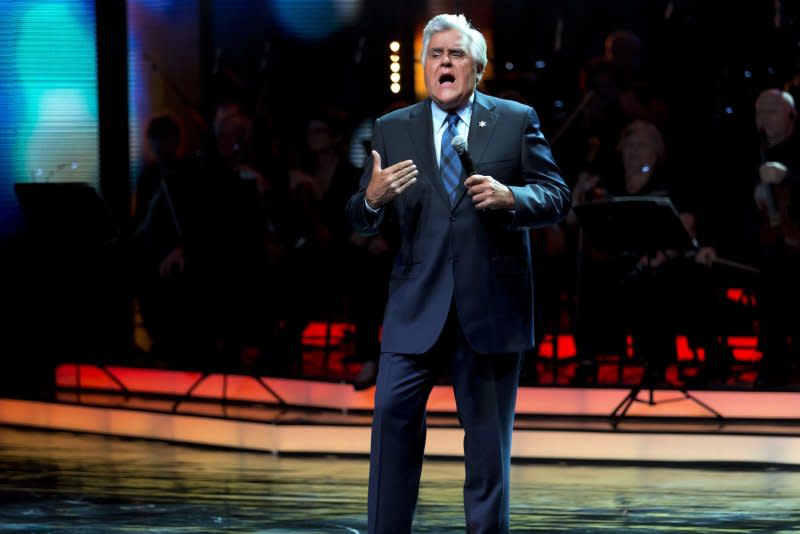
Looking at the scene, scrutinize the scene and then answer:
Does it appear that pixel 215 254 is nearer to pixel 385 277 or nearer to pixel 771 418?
pixel 385 277

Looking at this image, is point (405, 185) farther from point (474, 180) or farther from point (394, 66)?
point (394, 66)

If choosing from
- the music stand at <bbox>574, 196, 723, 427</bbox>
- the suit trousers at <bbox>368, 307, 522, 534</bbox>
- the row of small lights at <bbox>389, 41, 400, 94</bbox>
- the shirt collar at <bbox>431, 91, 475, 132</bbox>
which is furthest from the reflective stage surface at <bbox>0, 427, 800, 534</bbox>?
the row of small lights at <bbox>389, 41, 400, 94</bbox>

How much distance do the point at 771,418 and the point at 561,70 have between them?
10.7 ft

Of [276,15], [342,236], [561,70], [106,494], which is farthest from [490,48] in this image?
[106,494]

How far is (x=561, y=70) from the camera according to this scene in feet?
28.2

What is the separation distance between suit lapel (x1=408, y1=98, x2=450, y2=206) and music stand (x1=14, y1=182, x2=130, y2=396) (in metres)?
3.45

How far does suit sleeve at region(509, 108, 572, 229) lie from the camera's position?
10.0 feet

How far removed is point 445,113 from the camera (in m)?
3.23

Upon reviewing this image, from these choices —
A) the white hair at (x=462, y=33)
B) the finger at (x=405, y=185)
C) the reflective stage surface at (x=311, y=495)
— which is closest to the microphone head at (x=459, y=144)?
the finger at (x=405, y=185)

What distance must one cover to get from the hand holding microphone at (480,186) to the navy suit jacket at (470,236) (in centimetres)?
11

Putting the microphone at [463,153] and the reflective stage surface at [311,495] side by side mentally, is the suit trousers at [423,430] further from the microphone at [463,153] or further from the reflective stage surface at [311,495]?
the reflective stage surface at [311,495]

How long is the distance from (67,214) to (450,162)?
3639 mm

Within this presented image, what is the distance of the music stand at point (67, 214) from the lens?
6398 mm

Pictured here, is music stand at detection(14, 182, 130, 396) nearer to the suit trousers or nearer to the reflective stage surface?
the reflective stage surface
